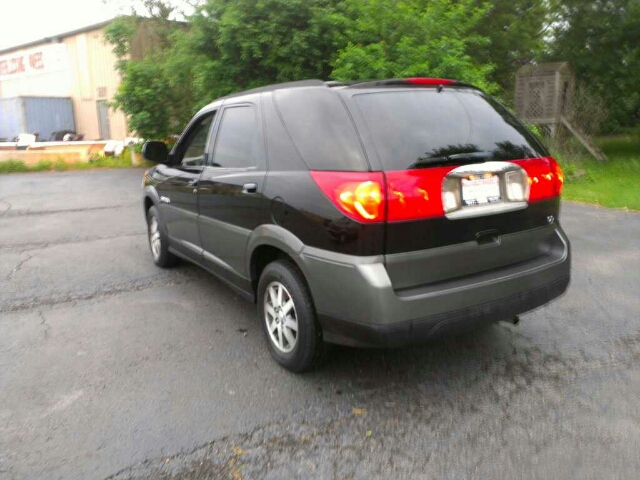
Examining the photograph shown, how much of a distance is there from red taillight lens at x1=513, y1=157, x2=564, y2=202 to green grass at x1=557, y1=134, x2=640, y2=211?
6185 mm

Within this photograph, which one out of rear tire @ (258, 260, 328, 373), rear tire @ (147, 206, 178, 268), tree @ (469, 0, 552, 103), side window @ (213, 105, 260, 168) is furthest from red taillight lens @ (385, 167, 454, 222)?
tree @ (469, 0, 552, 103)

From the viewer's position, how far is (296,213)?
A: 319 cm

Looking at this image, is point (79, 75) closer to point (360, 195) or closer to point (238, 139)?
point (238, 139)

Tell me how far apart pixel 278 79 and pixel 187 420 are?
10349 millimetres

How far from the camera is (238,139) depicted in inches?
159

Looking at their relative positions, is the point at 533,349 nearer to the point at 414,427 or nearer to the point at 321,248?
the point at 414,427

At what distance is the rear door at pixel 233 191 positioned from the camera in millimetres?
3668

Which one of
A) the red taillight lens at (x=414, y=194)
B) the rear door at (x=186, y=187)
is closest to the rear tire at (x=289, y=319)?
the red taillight lens at (x=414, y=194)

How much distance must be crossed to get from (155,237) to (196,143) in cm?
155

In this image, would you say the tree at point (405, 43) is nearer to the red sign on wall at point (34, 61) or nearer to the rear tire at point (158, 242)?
the rear tire at point (158, 242)

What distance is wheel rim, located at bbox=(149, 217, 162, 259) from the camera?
19.0 feet

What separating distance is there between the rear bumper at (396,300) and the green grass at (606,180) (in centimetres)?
676

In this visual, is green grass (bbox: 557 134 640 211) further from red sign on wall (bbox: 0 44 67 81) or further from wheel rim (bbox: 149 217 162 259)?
red sign on wall (bbox: 0 44 67 81)

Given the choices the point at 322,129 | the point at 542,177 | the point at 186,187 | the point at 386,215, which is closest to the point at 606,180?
the point at 542,177
